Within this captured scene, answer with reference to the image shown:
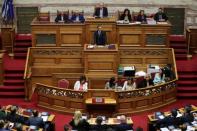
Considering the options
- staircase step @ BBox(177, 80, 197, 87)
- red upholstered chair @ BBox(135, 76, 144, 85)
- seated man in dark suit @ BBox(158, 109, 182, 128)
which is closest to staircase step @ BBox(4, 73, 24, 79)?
red upholstered chair @ BBox(135, 76, 144, 85)

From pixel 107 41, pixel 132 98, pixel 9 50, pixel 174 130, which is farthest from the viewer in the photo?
pixel 9 50

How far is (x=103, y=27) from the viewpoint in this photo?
772 inches

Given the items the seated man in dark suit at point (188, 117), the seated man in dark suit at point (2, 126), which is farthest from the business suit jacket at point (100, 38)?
the seated man in dark suit at point (2, 126)

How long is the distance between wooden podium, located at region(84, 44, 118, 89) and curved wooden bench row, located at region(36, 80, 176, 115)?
54.8 inches

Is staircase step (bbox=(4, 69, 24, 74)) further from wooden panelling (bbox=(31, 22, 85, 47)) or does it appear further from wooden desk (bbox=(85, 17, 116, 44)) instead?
wooden desk (bbox=(85, 17, 116, 44))

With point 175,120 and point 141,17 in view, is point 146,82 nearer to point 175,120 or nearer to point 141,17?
point 141,17

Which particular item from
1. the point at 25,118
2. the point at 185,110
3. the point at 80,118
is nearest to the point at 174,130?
the point at 185,110

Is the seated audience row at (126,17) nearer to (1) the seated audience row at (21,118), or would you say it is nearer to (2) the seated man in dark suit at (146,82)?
(2) the seated man in dark suit at (146,82)

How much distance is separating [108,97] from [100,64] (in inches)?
67.5

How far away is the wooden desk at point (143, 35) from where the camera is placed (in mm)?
19719

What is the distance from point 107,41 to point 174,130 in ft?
18.8

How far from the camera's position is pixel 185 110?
52.5 feet

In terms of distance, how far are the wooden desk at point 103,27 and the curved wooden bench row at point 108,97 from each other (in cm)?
272

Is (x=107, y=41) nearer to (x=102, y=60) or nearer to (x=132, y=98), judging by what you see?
(x=102, y=60)
